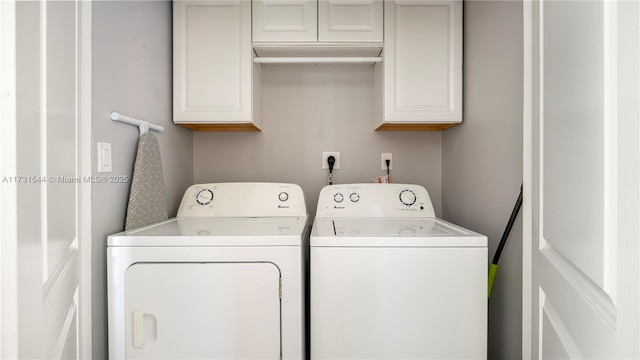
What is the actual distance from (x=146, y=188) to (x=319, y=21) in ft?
3.95

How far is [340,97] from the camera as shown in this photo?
7.05 ft

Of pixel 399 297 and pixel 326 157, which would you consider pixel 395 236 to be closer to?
pixel 399 297

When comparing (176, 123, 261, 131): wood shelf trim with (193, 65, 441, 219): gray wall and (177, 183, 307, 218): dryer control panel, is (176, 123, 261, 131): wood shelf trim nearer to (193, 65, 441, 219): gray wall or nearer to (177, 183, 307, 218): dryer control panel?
(193, 65, 441, 219): gray wall

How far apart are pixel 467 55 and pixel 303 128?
Answer: 1.03m

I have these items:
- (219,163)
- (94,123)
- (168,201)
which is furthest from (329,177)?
(94,123)

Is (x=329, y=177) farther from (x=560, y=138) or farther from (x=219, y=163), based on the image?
(x=560, y=138)

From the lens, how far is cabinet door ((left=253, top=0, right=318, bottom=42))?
1.76m

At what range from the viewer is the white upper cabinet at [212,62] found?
5.74 ft

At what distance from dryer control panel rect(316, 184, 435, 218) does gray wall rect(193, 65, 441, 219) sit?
0.33 m

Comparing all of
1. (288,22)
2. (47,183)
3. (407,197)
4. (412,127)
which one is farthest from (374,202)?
(47,183)

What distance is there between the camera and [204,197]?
1.82 meters

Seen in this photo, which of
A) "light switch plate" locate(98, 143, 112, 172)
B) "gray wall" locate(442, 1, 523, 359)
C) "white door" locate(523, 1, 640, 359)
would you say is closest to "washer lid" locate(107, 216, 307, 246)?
"light switch plate" locate(98, 143, 112, 172)

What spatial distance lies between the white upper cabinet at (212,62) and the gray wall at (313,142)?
38cm

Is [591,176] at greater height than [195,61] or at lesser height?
lesser
